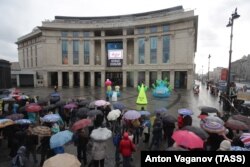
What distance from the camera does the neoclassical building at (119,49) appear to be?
3644 cm

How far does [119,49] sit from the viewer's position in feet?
133

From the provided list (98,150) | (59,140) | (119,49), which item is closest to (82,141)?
(98,150)

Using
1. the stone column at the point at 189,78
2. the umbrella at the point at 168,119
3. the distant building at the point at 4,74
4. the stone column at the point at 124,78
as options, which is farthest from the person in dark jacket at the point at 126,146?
the stone column at the point at 124,78

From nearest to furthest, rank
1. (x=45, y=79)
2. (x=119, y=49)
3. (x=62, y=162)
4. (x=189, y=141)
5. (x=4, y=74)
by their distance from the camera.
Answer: (x=62, y=162)
(x=189, y=141)
(x=4, y=74)
(x=119, y=49)
(x=45, y=79)

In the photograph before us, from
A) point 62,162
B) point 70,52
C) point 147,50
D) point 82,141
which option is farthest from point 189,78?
point 62,162

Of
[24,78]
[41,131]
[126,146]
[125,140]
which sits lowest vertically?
[126,146]

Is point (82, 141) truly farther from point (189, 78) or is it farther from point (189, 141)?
point (189, 78)

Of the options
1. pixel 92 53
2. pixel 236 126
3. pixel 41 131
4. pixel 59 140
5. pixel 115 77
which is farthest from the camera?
pixel 115 77

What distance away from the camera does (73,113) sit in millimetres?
10281

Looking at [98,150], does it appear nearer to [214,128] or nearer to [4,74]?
[214,128]

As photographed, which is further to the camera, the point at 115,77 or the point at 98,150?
the point at 115,77

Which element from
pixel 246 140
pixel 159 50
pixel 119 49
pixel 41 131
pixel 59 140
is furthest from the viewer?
pixel 119 49

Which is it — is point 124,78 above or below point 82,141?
above

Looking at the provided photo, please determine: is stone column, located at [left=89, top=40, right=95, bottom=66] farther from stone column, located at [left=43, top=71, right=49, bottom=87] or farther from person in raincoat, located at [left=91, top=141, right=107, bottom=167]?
person in raincoat, located at [left=91, top=141, right=107, bottom=167]
